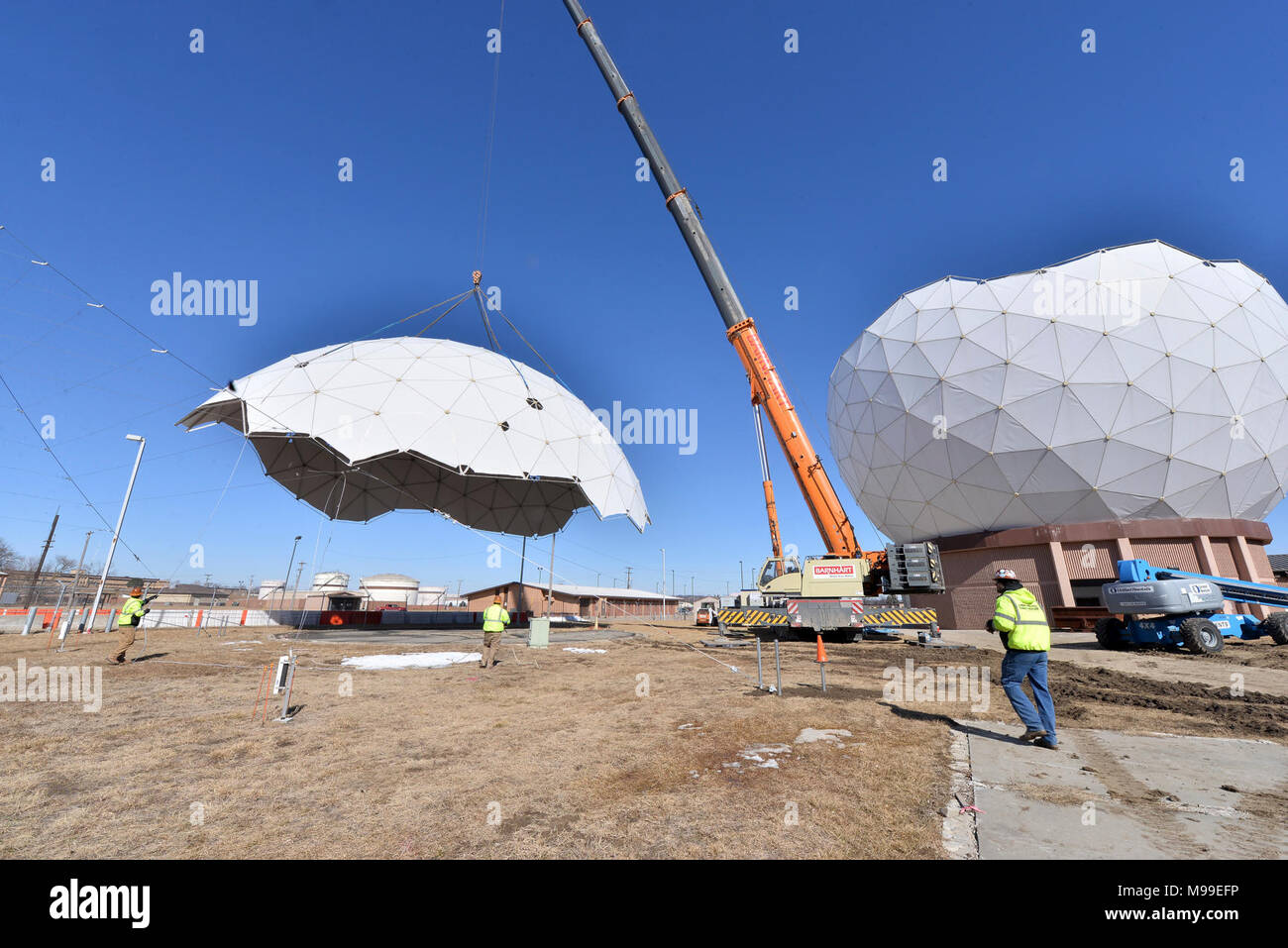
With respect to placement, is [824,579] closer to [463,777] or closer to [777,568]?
[777,568]

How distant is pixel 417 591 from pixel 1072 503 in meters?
69.5

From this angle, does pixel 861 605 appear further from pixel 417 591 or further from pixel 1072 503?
pixel 417 591

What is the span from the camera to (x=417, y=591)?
2717 inches

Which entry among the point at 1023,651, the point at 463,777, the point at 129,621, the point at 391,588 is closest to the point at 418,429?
the point at 129,621

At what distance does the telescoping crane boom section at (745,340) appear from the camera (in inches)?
770

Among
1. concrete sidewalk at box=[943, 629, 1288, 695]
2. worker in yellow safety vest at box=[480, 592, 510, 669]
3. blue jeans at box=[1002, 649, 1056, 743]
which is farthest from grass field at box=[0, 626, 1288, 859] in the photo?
worker in yellow safety vest at box=[480, 592, 510, 669]

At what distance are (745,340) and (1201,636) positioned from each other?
16618mm

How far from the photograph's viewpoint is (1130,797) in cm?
420

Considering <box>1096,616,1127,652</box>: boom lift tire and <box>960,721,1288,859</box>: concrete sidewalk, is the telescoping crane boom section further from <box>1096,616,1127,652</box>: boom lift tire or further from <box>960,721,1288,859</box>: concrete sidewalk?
<box>960,721,1288,859</box>: concrete sidewalk

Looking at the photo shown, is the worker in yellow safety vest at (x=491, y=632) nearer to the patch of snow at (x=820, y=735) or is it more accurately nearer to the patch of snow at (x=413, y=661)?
the patch of snow at (x=413, y=661)

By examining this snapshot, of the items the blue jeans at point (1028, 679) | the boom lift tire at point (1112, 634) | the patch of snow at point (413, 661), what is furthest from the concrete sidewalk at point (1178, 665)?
the patch of snow at point (413, 661)

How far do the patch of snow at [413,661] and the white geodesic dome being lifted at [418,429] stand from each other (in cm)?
746

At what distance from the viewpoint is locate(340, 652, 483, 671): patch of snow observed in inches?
512
